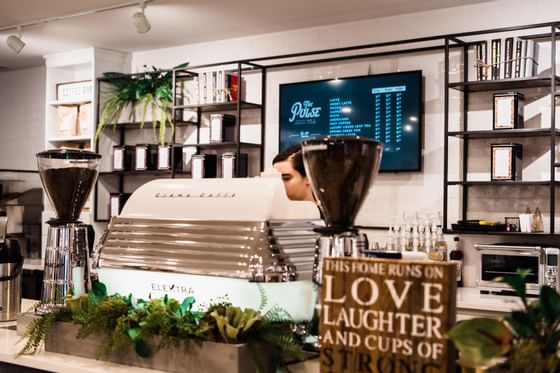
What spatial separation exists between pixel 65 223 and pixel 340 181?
1.05 meters

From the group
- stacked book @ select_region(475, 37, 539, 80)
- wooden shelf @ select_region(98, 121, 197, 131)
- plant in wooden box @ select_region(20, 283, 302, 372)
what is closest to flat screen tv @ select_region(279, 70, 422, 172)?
stacked book @ select_region(475, 37, 539, 80)

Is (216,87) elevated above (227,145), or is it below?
above

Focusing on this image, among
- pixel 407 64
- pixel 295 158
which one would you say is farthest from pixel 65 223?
pixel 407 64

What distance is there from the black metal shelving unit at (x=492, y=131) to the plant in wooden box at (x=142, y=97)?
98.1 inches

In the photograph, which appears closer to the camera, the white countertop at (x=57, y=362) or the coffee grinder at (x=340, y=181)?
the coffee grinder at (x=340, y=181)

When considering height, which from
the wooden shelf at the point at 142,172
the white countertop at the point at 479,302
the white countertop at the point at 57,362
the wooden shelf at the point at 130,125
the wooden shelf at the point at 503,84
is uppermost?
the wooden shelf at the point at 503,84

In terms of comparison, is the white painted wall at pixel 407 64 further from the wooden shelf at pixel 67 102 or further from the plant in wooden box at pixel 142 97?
the wooden shelf at pixel 67 102

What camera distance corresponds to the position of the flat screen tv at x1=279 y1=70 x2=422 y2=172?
5.44m

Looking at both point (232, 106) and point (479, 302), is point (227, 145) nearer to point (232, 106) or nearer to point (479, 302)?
point (232, 106)

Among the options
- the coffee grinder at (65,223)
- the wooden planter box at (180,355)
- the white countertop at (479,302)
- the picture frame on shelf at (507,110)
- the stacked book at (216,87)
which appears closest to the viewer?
the wooden planter box at (180,355)

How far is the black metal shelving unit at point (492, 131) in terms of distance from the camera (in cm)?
470

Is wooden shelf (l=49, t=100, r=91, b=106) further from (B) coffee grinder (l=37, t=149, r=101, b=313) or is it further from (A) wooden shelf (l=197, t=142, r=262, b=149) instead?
(B) coffee grinder (l=37, t=149, r=101, b=313)

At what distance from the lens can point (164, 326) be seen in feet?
6.43

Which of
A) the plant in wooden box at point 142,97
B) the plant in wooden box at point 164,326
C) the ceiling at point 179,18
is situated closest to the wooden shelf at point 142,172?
the plant in wooden box at point 142,97
